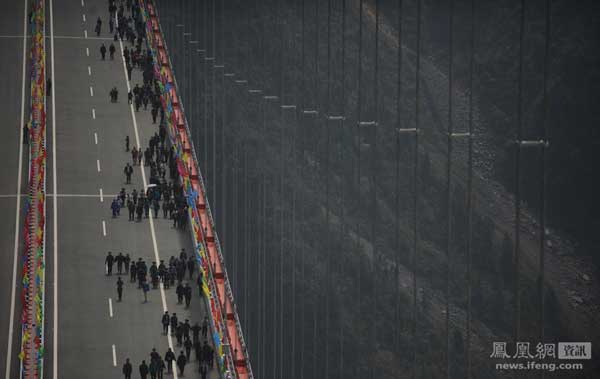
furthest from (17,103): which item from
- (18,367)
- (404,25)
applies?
(404,25)

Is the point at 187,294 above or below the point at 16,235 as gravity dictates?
below

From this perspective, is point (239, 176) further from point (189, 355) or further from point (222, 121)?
point (189, 355)

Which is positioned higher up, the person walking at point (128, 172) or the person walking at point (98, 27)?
the person walking at point (98, 27)

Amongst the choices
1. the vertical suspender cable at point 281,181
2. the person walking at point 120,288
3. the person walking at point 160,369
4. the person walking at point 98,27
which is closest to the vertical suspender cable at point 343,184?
the vertical suspender cable at point 281,181

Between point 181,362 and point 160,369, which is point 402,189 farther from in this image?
point 160,369

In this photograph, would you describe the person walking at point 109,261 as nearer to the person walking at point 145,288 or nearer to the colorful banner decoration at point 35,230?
the person walking at point 145,288

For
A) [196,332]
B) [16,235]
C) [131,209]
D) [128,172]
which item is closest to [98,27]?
[128,172]

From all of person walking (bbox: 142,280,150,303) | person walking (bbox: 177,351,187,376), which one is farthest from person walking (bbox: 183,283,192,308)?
person walking (bbox: 177,351,187,376)
